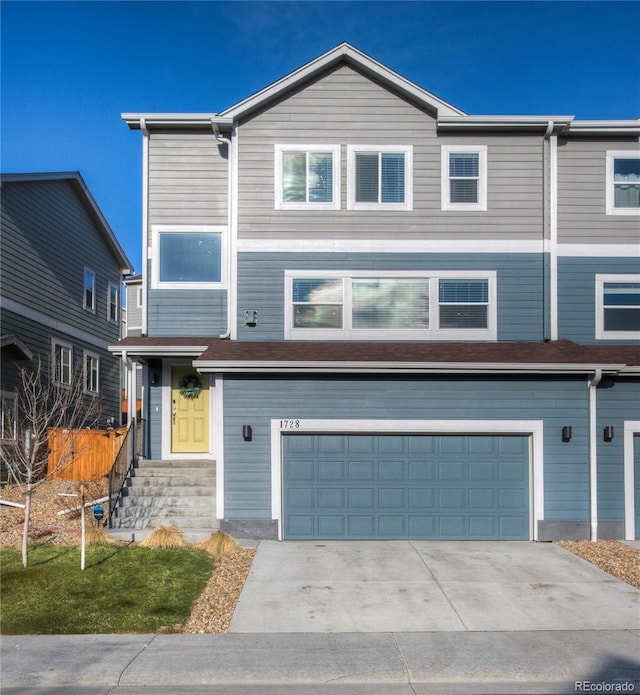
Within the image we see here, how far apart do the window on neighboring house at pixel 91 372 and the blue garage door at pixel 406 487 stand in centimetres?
A: 1244

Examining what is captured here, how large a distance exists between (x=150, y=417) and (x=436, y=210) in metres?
7.63

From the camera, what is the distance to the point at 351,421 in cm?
1137

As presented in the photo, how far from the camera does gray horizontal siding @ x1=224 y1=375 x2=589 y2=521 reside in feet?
37.1

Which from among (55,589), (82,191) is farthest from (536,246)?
(82,191)

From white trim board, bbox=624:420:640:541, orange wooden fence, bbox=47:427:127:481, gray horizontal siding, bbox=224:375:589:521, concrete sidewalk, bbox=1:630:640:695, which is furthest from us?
orange wooden fence, bbox=47:427:127:481

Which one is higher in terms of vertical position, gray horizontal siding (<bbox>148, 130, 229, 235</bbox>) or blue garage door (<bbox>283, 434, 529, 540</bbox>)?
gray horizontal siding (<bbox>148, 130, 229, 235</bbox>)

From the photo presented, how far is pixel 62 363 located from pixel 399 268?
476 inches

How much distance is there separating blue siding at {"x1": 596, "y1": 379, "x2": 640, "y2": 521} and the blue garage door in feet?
4.57

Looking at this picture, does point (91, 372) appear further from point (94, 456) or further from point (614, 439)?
point (614, 439)

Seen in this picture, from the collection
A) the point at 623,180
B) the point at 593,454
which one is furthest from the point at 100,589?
the point at 623,180

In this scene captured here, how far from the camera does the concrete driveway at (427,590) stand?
7.17 metres

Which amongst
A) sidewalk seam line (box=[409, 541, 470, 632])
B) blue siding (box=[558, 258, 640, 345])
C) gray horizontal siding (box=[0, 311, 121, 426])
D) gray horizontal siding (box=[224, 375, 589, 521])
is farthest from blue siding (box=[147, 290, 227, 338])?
blue siding (box=[558, 258, 640, 345])

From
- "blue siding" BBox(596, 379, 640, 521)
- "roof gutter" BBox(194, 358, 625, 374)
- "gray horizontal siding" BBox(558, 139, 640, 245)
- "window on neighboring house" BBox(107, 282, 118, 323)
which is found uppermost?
"gray horizontal siding" BBox(558, 139, 640, 245)

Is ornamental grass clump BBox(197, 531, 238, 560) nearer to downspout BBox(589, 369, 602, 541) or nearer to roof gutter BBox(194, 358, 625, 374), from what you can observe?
roof gutter BBox(194, 358, 625, 374)
